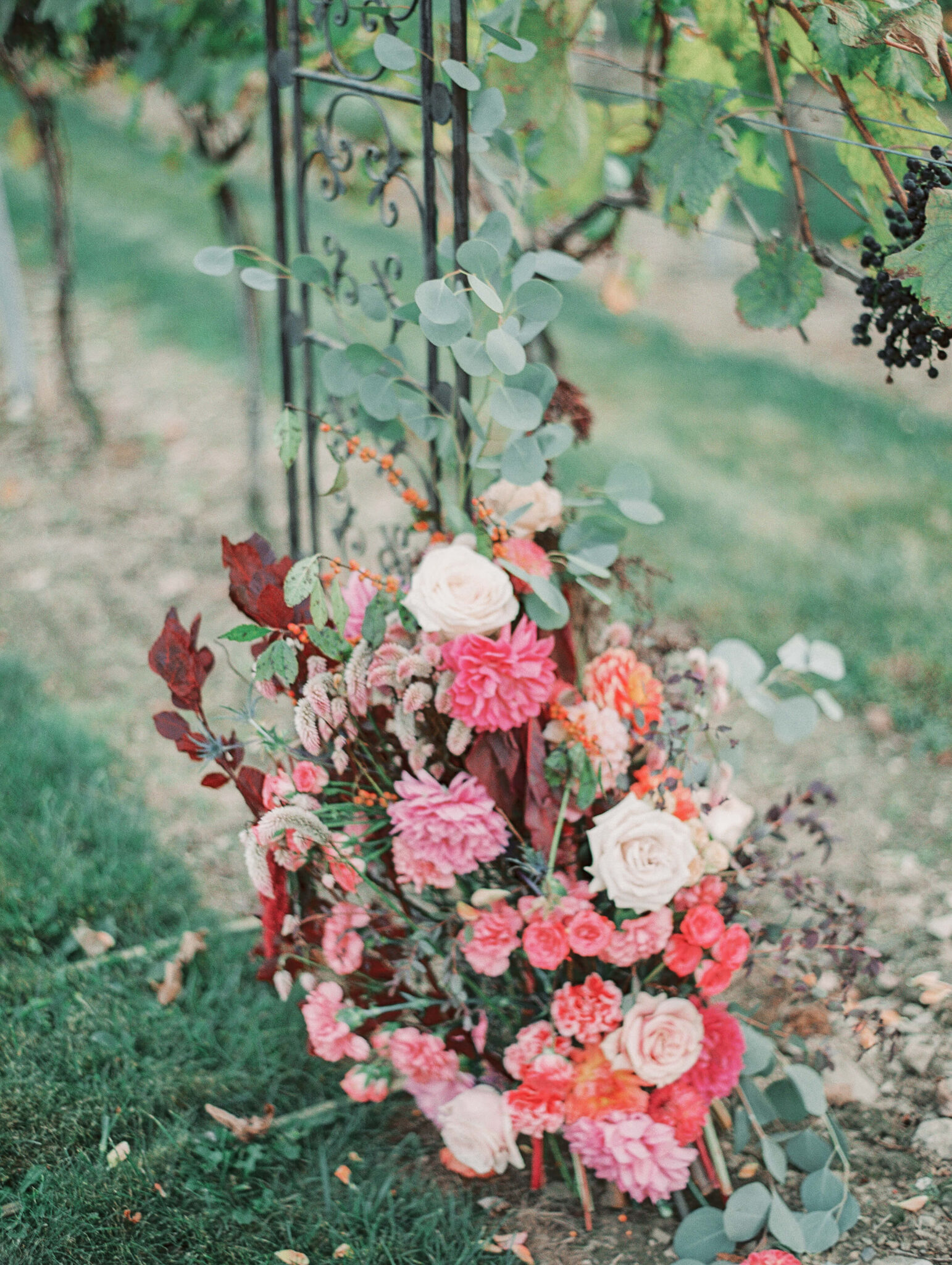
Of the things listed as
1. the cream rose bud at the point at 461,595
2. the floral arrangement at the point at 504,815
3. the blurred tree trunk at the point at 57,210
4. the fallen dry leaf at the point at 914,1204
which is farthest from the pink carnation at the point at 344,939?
the blurred tree trunk at the point at 57,210

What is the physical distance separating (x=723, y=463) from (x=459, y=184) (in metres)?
2.90

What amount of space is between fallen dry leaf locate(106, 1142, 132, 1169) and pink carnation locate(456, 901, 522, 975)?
61 centimetres

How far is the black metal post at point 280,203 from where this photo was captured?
183 cm

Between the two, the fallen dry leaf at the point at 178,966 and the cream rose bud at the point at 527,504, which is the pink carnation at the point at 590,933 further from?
the fallen dry leaf at the point at 178,966

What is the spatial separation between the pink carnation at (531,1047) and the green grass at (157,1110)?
27cm

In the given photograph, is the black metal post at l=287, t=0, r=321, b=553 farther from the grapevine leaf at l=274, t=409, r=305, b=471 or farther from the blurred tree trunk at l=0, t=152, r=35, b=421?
the blurred tree trunk at l=0, t=152, r=35, b=421

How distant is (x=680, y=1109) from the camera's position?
1.53 m

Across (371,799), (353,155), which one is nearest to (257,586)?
(371,799)

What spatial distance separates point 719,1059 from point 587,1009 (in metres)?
0.23

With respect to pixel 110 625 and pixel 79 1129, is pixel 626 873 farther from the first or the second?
pixel 110 625

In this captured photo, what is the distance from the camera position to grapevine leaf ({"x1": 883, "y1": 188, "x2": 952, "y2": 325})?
51.0 inches

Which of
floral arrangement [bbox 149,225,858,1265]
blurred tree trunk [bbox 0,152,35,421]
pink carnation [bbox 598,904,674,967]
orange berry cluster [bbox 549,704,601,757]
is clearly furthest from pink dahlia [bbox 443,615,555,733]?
blurred tree trunk [bbox 0,152,35,421]

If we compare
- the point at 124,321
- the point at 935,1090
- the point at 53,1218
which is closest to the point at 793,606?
the point at 935,1090

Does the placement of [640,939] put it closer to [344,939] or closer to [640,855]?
[640,855]
